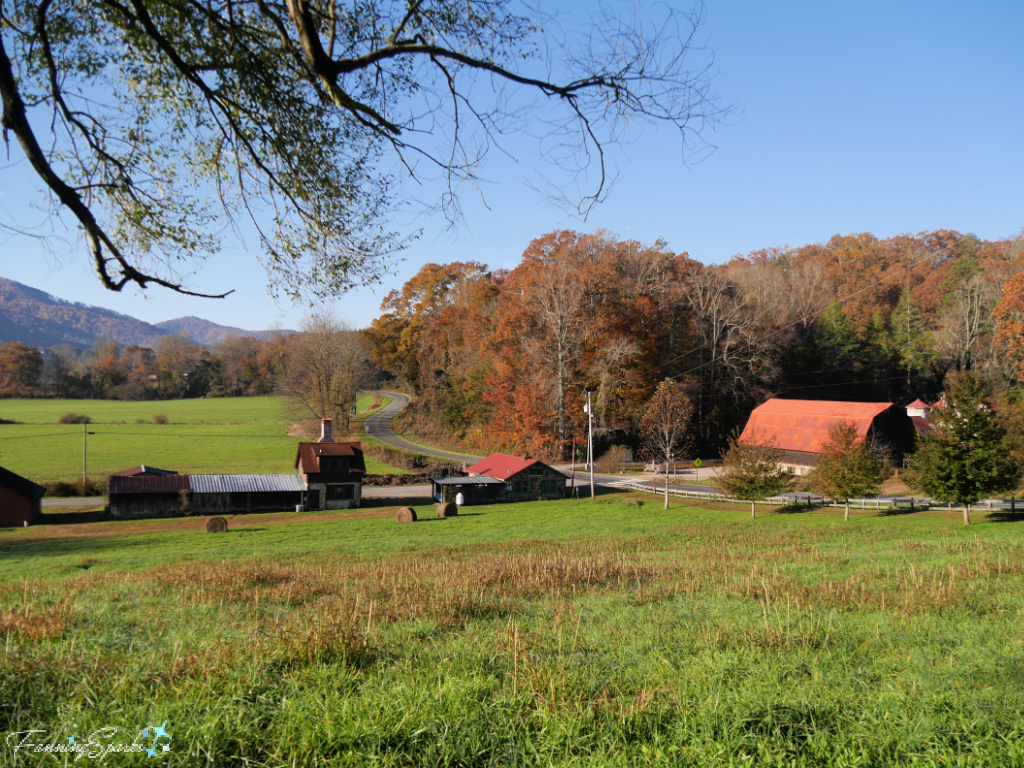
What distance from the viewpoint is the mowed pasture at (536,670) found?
322 cm

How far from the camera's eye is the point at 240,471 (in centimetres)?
5403

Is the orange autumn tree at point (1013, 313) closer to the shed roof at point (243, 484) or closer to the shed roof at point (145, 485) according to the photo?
the shed roof at point (243, 484)

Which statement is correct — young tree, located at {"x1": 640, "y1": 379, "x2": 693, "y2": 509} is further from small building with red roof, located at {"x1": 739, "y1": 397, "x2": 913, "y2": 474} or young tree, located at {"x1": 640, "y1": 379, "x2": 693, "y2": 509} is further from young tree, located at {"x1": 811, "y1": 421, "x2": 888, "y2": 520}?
young tree, located at {"x1": 811, "y1": 421, "x2": 888, "y2": 520}

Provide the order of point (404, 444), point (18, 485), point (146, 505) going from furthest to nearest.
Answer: point (404, 444), point (146, 505), point (18, 485)

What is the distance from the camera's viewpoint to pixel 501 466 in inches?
1871

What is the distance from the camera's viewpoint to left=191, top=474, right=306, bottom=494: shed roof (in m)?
41.7

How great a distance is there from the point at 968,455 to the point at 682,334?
112 ft

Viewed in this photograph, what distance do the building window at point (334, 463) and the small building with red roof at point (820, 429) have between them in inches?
1238

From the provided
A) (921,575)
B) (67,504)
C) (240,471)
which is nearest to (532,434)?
(240,471)

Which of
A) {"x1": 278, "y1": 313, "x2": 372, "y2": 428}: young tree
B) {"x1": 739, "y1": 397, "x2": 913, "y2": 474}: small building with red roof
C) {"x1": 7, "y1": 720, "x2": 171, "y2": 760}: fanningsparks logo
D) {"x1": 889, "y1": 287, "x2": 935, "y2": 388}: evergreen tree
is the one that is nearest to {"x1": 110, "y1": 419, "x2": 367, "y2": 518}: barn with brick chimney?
{"x1": 278, "y1": 313, "x2": 372, "y2": 428}: young tree

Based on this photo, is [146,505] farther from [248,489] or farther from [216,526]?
[216,526]

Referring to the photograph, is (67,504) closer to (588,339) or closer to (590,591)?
(588,339)

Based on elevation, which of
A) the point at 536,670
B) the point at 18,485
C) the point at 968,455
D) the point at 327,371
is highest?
the point at 327,371

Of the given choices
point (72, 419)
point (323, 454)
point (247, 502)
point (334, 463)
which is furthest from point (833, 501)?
point (72, 419)
